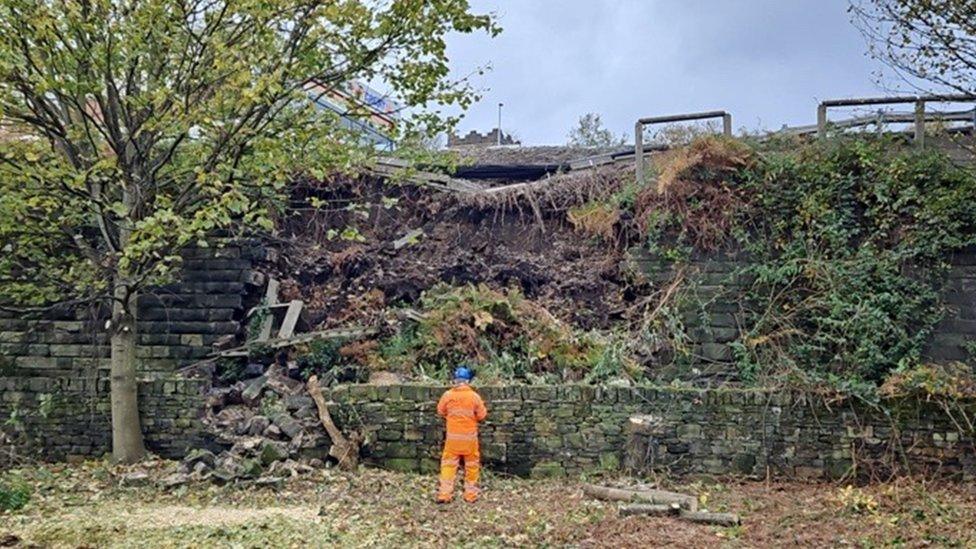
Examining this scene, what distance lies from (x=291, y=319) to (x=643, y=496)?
666 cm

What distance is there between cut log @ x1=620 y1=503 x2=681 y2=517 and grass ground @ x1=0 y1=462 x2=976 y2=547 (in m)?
0.14

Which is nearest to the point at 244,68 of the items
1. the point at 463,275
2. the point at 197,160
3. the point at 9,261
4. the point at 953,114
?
the point at 197,160

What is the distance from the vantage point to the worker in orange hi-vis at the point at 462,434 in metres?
8.34

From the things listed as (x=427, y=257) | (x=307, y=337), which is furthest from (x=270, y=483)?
(x=427, y=257)

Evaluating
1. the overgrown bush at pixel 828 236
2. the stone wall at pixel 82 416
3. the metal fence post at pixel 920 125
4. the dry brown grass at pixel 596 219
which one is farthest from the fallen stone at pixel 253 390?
the metal fence post at pixel 920 125

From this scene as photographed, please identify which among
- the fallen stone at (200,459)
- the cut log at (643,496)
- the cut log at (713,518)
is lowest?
the cut log at (713,518)

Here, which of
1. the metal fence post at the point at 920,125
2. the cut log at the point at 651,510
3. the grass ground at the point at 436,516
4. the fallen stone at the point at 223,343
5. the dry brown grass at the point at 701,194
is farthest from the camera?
the dry brown grass at the point at 701,194

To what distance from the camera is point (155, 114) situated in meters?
8.54

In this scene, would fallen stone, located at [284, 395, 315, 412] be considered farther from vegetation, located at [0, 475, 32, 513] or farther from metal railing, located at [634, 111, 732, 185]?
metal railing, located at [634, 111, 732, 185]

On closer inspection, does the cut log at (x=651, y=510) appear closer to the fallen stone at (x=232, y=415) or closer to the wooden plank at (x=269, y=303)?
the fallen stone at (x=232, y=415)

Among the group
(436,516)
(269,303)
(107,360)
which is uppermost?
(269,303)

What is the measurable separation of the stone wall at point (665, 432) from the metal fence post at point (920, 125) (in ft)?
17.2

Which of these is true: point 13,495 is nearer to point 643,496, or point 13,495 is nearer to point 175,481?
point 175,481

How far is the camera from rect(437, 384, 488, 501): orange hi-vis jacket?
835cm
